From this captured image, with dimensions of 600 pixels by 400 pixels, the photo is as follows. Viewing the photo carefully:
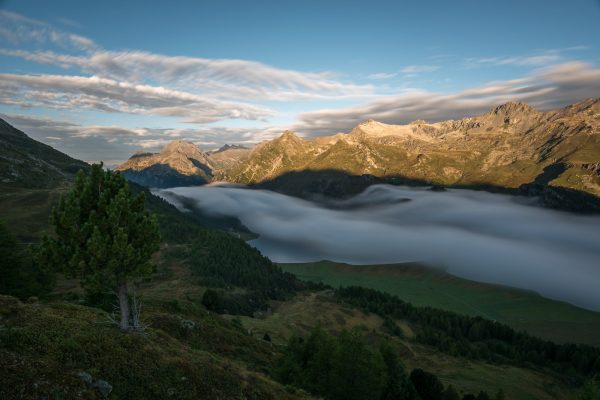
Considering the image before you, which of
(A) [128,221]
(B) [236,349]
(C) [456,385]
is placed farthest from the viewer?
(C) [456,385]

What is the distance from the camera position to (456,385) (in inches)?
6181

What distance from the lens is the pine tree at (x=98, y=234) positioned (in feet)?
106

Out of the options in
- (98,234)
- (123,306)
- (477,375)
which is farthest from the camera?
(477,375)

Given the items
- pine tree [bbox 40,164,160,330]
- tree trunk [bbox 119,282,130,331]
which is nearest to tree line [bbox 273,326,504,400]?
tree trunk [bbox 119,282,130,331]

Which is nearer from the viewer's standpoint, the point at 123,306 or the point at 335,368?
the point at 123,306

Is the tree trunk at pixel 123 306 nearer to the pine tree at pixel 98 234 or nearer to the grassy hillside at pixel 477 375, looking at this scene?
the pine tree at pixel 98 234

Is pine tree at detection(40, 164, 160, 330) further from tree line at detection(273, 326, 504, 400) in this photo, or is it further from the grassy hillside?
the grassy hillside

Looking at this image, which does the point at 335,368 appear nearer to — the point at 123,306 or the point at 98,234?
the point at 123,306

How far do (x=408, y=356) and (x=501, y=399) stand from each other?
387 ft

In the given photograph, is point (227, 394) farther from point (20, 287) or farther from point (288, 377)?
point (20, 287)

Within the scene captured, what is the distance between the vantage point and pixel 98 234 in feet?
104

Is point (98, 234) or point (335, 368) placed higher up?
point (98, 234)

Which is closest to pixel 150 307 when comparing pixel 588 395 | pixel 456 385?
pixel 588 395

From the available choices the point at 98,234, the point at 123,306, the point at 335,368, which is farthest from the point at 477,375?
the point at 98,234
